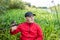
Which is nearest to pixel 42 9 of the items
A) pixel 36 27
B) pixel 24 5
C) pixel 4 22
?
pixel 24 5

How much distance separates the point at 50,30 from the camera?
29.9ft

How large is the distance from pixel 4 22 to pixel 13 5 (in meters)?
6.65

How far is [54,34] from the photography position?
8.95 meters

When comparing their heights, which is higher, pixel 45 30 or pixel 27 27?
pixel 27 27

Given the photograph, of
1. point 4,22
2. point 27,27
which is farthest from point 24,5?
point 27,27

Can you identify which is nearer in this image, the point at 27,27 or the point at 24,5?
the point at 27,27

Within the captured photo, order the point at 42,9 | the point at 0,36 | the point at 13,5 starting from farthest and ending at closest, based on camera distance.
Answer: the point at 13,5 → the point at 42,9 → the point at 0,36

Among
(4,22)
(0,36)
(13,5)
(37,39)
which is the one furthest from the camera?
(13,5)

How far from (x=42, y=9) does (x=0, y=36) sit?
6595 millimetres

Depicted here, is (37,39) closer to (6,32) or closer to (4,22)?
(6,32)

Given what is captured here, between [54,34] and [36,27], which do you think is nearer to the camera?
[36,27]

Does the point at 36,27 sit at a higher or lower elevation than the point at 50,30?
higher

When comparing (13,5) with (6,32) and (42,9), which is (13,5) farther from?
(6,32)

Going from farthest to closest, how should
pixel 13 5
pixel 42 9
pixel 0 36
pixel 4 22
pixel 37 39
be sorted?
pixel 13 5 → pixel 42 9 → pixel 4 22 → pixel 0 36 → pixel 37 39
